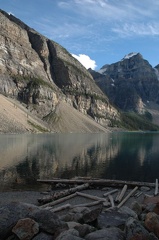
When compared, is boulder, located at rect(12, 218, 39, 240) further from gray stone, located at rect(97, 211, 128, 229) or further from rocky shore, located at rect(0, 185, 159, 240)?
gray stone, located at rect(97, 211, 128, 229)

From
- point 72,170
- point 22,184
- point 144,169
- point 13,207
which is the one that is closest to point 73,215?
point 13,207

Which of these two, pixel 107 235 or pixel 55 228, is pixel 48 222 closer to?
pixel 55 228

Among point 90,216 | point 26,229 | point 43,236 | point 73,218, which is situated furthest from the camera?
point 73,218

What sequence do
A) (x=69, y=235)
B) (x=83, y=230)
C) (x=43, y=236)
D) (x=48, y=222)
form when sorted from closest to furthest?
(x=69, y=235) < (x=43, y=236) < (x=83, y=230) < (x=48, y=222)

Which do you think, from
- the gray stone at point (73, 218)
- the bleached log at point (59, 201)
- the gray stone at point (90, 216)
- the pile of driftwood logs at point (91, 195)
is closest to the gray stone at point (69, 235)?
the gray stone at point (90, 216)

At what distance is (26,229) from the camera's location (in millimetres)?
16531

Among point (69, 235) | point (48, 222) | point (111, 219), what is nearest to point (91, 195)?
point (111, 219)

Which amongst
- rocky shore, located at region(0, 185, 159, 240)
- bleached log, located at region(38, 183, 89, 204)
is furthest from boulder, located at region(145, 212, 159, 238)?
bleached log, located at region(38, 183, 89, 204)

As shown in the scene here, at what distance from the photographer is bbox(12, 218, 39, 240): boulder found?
16359mm

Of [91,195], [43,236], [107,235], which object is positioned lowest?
[91,195]

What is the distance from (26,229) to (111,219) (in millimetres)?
6519

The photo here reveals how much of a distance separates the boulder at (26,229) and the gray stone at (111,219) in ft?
15.9

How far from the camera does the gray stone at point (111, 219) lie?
19348 millimetres

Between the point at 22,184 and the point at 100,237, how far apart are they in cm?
3016
